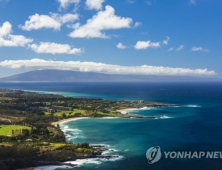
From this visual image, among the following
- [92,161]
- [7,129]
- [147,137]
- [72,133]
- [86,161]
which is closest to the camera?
[92,161]

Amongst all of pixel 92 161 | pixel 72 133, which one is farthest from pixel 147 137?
pixel 92 161

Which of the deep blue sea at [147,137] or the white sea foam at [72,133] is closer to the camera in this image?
the deep blue sea at [147,137]

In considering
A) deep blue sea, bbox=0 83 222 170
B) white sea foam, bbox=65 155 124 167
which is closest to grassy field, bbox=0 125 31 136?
deep blue sea, bbox=0 83 222 170

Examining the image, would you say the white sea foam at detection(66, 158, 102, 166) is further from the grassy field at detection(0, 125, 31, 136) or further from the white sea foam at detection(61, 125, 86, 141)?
the grassy field at detection(0, 125, 31, 136)

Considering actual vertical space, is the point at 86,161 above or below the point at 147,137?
below

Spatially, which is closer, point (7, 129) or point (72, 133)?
point (7, 129)

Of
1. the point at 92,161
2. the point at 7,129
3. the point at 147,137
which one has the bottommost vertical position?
the point at 92,161

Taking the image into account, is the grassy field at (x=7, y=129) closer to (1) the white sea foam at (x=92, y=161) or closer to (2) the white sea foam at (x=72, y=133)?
(2) the white sea foam at (x=72, y=133)

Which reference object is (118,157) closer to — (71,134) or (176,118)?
(71,134)

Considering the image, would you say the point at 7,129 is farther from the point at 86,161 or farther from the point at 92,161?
the point at 92,161

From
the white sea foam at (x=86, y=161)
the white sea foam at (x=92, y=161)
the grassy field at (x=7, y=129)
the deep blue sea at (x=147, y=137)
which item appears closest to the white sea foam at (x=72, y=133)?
the deep blue sea at (x=147, y=137)

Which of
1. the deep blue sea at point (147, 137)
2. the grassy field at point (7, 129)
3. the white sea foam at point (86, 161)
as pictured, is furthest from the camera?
the grassy field at point (7, 129)
